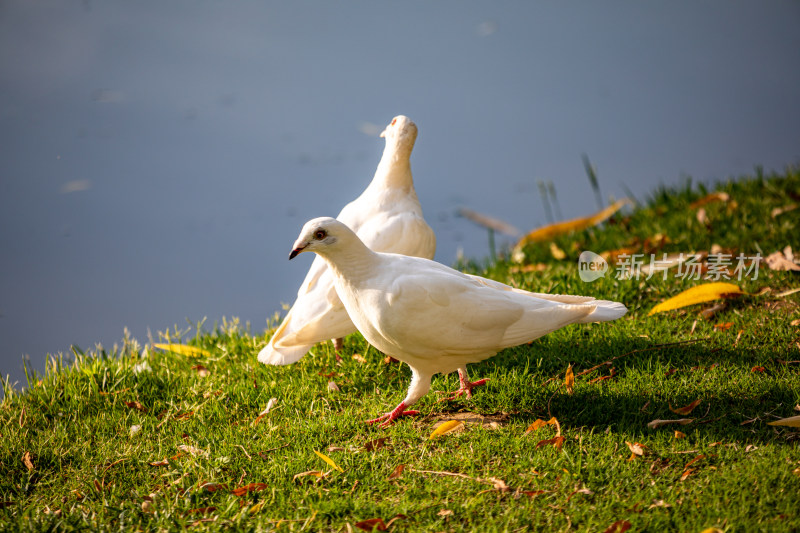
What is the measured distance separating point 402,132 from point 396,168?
0.71 feet

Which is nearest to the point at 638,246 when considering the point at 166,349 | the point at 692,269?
the point at 692,269

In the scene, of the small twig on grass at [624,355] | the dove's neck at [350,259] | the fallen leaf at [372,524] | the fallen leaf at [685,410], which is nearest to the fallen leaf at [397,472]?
the fallen leaf at [372,524]

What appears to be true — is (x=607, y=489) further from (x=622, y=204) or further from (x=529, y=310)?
(x=622, y=204)

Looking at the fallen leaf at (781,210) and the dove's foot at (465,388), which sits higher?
the dove's foot at (465,388)

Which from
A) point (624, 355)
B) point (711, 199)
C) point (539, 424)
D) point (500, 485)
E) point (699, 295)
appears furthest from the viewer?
point (711, 199)

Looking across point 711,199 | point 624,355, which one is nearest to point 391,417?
point 624,355

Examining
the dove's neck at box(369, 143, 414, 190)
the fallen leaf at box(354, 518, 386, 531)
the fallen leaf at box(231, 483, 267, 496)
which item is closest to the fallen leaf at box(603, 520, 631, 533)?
the fallen leaf at box(354, 518, 386, 531)

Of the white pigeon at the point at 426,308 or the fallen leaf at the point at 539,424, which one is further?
the fallen leaf at the point at 539,424

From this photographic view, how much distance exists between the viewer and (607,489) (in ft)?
7.78

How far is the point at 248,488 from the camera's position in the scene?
8.38 feet

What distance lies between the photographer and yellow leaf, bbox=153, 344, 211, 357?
402cm

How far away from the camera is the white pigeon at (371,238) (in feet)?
10.5

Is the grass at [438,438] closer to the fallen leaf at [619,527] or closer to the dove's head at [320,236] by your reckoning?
the fallen leaf at [619,527]

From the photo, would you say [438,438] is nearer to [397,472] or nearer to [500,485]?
[397,472]
